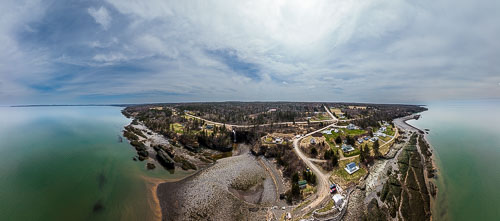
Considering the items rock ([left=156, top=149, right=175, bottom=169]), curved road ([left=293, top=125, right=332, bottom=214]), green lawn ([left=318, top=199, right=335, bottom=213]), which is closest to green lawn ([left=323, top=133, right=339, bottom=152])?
curved road ([left=293, top=125, right=332, bottom=214])

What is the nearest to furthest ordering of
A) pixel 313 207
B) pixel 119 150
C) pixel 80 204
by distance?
1. pixel 313 207
2. pixel 80 204
3. pixel 119 150

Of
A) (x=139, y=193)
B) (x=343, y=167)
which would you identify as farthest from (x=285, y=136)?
(x=139, y=193)

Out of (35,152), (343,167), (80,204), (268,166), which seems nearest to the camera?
(80,204)

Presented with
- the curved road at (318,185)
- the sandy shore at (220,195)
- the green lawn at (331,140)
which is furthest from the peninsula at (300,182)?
the green lawn at (331,140)

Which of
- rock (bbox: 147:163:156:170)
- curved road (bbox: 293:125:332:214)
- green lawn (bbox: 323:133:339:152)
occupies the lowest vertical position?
rock (bbox: 147:163:156:170)

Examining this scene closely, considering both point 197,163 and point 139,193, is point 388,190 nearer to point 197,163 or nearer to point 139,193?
point 197,163

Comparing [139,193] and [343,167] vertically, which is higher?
[343,167]

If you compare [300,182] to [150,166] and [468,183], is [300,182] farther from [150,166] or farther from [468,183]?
[150,166]

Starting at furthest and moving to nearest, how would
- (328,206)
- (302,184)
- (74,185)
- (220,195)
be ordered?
(74,185), (302,184), (220,195), (328,206)

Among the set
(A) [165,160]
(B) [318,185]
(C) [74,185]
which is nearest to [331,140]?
(B) [318,185]

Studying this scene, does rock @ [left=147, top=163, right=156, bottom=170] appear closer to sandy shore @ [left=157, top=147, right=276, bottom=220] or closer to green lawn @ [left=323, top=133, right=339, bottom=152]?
sandy shore @ [left=157, top=147, right=276, bottom=220]

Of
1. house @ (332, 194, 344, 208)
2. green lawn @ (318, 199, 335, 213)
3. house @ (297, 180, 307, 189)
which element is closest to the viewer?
green lawn @ (318, 199, 335, 213)
